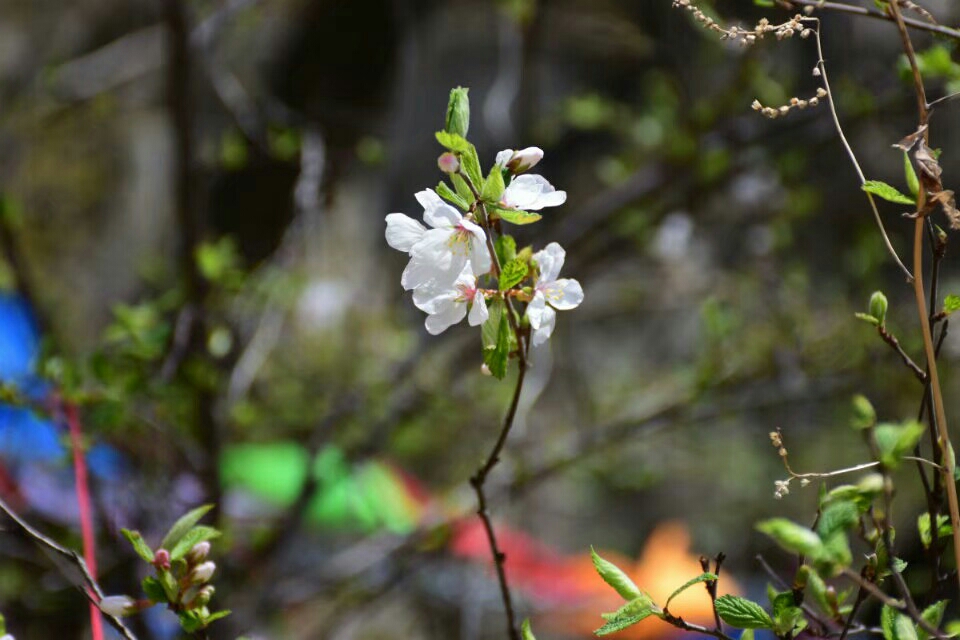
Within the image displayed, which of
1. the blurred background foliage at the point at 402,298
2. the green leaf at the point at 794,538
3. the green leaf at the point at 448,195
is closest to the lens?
the green leaf at the point at 794,538

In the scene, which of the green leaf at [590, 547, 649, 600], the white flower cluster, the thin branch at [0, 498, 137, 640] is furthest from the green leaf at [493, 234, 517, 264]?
the thin branch at [0, 498, 137, 640]

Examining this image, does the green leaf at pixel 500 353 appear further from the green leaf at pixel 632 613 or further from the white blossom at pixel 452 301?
the green leaf at pixel 632 613

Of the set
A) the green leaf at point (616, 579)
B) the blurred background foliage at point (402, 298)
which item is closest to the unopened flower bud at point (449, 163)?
the green leaf at point (616, 579)

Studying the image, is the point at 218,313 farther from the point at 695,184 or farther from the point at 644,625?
the point at 644,625

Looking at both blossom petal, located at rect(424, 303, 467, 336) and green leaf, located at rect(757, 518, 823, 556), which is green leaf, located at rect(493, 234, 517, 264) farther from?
green leaf, located at rect(757, 518, 823, 556)

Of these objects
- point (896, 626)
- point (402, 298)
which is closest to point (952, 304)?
point (896, 626)

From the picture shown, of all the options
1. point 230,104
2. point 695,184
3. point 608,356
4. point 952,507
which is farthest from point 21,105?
point 608,356
